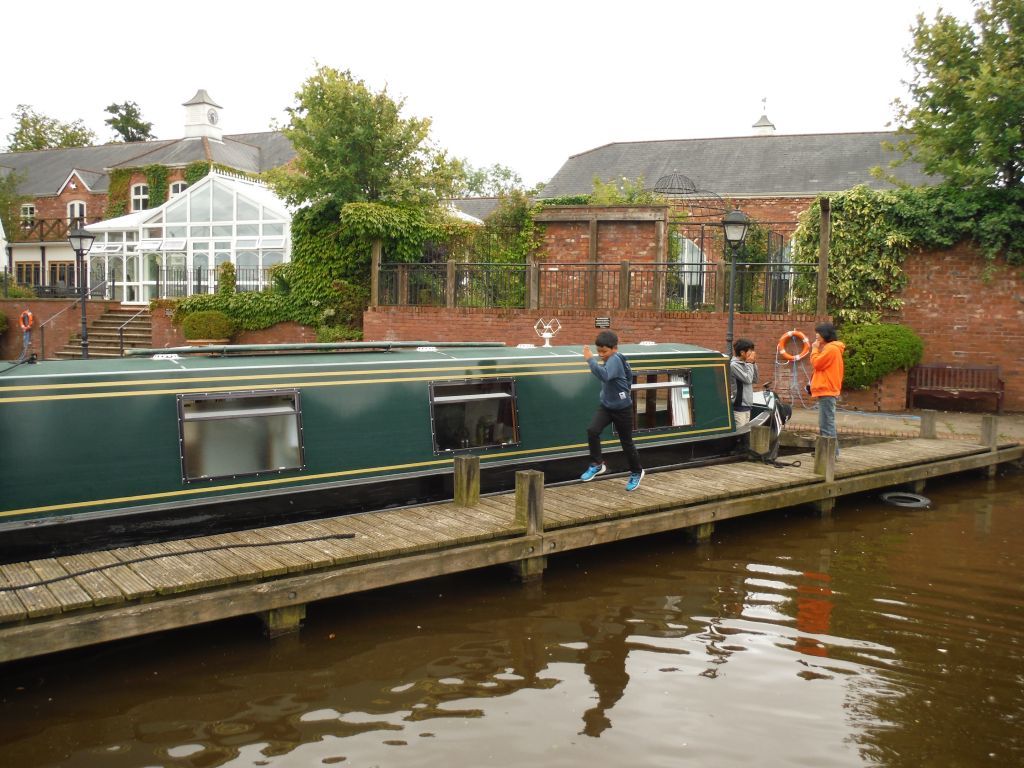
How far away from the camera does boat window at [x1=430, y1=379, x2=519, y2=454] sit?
341 inches

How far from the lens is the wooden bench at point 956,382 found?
50.8 ft

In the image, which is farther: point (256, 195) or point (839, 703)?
point (256, 195)

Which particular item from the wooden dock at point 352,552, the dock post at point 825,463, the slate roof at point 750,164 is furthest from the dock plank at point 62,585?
the slate roof at point 750,164

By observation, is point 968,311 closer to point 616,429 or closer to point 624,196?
point 616,429

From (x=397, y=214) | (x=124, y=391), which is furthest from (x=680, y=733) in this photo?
(x=397, y=214)

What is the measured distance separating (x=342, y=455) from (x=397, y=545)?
1.45m

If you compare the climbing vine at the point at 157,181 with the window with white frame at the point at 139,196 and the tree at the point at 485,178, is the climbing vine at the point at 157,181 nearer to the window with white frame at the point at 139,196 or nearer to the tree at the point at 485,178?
the window with white frame at the point at 139,196

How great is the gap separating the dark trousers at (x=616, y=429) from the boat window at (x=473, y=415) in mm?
825

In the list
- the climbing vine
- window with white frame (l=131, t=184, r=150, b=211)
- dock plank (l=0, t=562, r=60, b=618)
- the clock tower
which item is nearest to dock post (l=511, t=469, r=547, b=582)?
dock plank (l=0, t=562, r=60, b=618)

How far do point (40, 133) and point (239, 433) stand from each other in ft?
184

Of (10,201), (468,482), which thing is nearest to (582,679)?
(468,482)

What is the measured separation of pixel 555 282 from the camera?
57.4ft

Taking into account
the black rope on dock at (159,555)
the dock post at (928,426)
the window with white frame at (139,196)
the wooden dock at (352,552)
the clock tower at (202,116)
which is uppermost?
the clock tower at (202,116)

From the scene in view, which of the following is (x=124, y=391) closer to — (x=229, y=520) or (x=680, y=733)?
(x=229, y=520)
